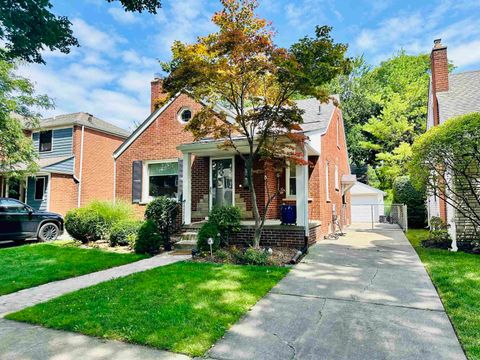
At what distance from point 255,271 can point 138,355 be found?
343 cm

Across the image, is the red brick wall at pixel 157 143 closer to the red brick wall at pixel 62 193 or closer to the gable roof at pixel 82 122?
the red brick wall at pixel 62 193

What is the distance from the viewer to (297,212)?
342 inches

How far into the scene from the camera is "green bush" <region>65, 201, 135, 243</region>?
9883 millimetres

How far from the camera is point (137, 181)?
1271 cm

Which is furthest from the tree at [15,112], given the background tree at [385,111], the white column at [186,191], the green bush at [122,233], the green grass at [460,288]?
the background tree at [385,111]

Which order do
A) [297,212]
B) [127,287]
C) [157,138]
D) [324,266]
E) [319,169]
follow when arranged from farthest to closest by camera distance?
1. [157,138]
2. [319,169]
3. [297,212]
4. [324,266]
5. [127,287]

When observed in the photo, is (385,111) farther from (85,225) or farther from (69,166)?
(85,225)

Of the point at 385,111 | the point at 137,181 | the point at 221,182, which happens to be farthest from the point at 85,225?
the point at 385,111

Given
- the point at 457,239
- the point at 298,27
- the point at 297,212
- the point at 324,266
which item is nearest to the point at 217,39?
the point at 298,27

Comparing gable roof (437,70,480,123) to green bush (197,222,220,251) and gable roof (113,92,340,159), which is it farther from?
green bush (197,222,220,251)

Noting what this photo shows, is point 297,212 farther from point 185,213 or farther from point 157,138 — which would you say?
point 157,138

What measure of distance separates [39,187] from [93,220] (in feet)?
30.5

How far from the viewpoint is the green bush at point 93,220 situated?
32.4 feet

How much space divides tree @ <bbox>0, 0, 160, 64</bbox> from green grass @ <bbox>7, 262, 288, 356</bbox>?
3.31 metres
